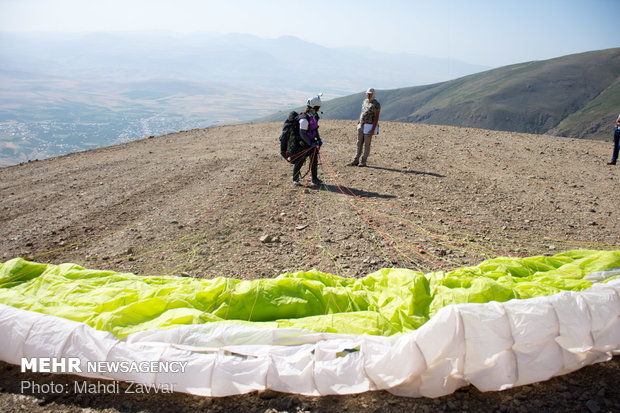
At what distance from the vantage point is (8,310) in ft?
8.22

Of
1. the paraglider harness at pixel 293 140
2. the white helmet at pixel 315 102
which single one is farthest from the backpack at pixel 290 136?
the white helmet at pixel 315 102

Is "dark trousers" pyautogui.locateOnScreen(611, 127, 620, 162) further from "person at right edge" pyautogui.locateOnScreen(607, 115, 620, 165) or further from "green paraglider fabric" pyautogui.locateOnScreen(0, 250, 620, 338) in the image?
"green paraglider fabric" pyautogui.locateOnScreen(0, 250, 620, 338)

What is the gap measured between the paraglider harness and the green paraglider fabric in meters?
3.71

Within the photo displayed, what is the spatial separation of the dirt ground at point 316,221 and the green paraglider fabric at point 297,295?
1.54 ft

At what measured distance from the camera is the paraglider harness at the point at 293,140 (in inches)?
246

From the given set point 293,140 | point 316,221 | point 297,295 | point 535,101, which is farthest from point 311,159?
point 535,101

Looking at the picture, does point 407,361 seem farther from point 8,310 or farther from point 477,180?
point 477,180

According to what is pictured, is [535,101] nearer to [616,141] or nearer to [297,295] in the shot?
[616,141]

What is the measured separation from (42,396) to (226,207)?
155 inches

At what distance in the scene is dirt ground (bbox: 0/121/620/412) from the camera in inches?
86.0

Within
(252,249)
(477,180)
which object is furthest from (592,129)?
(252,249)

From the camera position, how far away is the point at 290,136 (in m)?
6.36

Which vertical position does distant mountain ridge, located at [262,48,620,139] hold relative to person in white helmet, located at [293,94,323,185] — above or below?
above

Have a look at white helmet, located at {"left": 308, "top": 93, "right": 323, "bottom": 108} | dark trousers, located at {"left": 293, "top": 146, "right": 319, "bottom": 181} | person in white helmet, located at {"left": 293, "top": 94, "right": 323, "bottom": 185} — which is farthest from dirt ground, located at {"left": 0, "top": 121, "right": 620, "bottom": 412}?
white helmet, located at {"left": 308, "top": 93, "right": 323, "bottom": 108}
